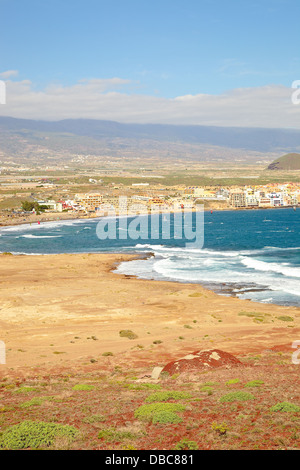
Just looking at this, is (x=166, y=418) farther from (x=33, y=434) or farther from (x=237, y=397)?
(x=33, y=434)

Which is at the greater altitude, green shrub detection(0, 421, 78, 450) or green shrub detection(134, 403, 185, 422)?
green shrub detection(0, 421, 78, 450)

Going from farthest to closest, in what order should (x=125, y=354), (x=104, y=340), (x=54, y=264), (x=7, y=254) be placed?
(x=7, y=254) → (x=54, y=264) → (x=104, y=340) → (x=125, y=354)

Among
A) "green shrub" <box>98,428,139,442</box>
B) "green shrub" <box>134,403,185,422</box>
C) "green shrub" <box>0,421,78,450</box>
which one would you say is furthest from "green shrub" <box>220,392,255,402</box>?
"green shrub" <box>0,421,78,450</box>

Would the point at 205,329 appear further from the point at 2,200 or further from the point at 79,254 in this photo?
the point at 2,200

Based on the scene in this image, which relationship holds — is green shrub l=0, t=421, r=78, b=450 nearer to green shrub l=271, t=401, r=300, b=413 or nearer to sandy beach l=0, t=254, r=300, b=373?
green shrub l=271, t=401, r=300, b=413
